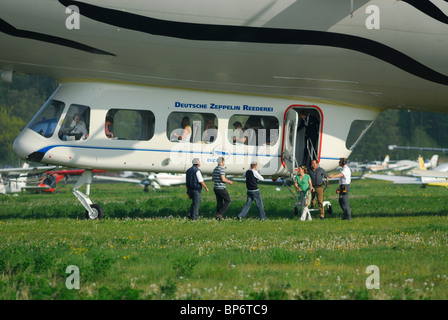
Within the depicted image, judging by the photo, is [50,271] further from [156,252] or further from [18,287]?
[156,252]

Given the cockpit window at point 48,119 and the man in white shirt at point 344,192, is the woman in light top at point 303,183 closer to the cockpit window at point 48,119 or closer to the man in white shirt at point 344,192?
the man in white shirt at point 344,192

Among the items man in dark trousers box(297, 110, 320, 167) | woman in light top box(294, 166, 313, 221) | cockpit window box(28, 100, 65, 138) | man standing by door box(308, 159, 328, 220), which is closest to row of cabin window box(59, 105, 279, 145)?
cockpit window box(28, 100, 65, 138)

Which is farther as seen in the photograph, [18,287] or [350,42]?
[350,42]

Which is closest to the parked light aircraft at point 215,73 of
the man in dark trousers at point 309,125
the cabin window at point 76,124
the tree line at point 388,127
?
the cabin window at point 76,124

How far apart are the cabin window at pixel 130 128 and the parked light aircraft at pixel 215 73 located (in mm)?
35

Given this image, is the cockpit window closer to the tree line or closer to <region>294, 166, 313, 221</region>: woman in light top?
<region>294, 166, 313, 221</region>: woman in light top

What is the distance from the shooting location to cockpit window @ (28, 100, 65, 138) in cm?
1705

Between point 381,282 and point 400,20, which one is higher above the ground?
point 400,20

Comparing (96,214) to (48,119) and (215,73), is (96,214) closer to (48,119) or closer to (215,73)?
(48,119)

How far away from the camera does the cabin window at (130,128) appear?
17239 mm

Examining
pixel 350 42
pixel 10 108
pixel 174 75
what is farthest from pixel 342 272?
pixel 10 108

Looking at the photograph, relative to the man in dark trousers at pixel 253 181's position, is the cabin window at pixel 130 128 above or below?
above

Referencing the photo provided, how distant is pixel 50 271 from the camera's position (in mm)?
9133

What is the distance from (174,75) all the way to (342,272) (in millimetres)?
8964
